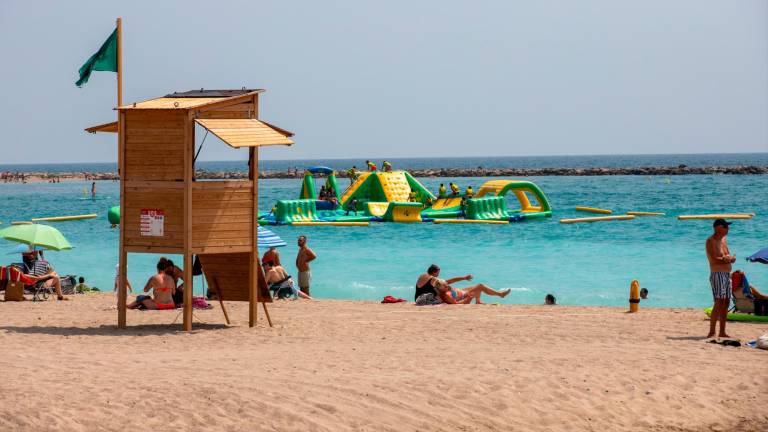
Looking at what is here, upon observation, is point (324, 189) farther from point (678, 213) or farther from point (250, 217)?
point (250, 217)

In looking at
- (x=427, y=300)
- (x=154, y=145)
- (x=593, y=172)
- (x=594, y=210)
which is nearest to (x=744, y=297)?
(x=427, y=300)

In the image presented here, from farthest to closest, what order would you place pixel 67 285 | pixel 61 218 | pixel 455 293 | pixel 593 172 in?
pixel 593 172 < pixel 61 218 < pixel 67 285 < pixel 455 293

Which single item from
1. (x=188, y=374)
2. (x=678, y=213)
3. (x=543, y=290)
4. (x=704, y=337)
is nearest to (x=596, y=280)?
(x=543, y=290)

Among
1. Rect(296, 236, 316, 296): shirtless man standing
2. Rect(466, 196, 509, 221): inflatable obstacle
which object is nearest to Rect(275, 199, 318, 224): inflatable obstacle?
Rect(466, 196, 509, 221): inflatable obstacle

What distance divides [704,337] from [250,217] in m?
5.00

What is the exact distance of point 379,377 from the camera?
27.2ft

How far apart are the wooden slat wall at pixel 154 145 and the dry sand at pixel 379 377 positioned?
174cm

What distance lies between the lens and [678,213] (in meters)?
45.9

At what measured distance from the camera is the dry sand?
23.7 feet

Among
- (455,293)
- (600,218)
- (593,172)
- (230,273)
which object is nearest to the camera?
(230,273)

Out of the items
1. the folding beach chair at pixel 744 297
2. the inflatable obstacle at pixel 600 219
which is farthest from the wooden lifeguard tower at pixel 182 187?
the inflatable obstacle at pixel 600 219

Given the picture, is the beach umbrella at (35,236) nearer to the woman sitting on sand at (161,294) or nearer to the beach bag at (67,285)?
the beach bag at (67,285)

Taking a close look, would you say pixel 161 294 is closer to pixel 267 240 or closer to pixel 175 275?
pixel 175 275

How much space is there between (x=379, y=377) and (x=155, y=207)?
385 cm
